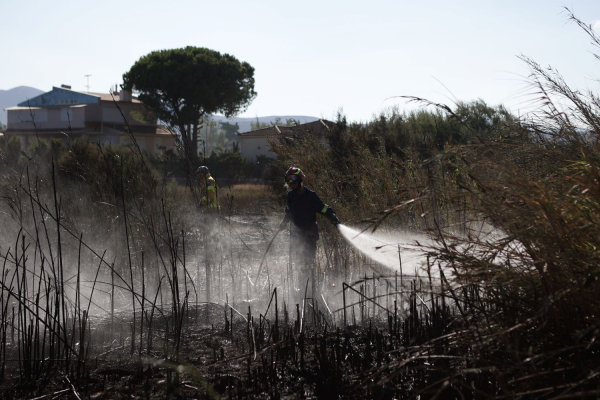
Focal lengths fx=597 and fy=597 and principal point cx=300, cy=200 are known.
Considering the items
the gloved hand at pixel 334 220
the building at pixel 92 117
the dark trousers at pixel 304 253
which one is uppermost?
the building at pixel 92 117

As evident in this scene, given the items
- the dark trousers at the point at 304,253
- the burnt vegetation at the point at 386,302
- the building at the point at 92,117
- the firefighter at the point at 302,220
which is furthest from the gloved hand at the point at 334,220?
the building at the point at 92,117

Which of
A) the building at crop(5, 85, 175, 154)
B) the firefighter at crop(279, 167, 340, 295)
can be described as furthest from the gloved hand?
the building at crop(5, 85, 175, 154)

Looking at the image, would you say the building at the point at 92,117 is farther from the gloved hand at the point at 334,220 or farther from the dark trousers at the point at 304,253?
the gloved hand at the point at 334,220

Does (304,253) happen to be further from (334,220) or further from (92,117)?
(92,117)

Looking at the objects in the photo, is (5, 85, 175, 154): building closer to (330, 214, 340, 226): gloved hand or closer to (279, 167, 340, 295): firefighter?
(279, 167, 340, 295): firefighter

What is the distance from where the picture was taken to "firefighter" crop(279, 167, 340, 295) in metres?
7.59

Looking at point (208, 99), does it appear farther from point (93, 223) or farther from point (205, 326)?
point (205, 326)

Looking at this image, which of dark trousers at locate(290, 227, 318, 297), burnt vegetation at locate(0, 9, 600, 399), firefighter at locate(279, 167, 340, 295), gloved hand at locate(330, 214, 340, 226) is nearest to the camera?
burnt vegetation at locate(0, 9, 600, 399)

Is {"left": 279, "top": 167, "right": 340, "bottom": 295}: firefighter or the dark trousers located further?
the dark trousers

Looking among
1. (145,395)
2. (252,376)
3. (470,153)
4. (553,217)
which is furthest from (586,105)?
(145,395)

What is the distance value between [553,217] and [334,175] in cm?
631

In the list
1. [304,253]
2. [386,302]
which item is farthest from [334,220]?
[386,302]

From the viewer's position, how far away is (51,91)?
202 ft

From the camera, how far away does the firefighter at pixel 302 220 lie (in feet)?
24.9
